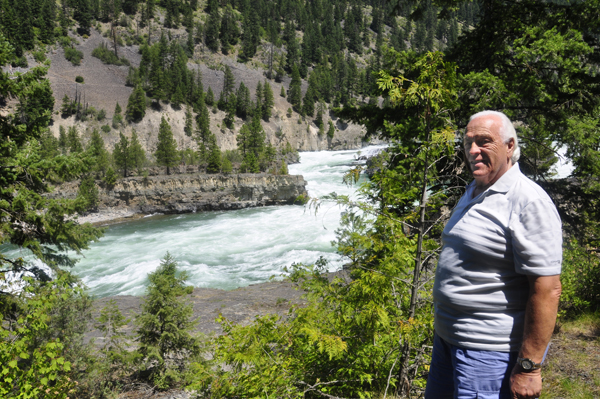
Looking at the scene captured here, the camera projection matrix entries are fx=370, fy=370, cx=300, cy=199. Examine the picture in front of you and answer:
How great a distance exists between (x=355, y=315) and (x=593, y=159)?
5.70 meters

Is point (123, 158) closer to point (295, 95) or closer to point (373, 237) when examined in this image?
point (373, 237)

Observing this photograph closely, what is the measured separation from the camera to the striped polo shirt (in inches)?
57.5

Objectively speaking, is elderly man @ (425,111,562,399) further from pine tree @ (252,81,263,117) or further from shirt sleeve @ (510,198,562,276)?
pine tree @ (252,81,263,117)

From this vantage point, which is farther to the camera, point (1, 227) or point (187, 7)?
point (187, 7)

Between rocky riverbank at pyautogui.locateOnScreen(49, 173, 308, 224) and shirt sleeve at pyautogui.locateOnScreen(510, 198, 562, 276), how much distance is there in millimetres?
41104

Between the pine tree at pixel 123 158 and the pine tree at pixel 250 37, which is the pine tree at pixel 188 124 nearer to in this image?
the pine tree at pixel 123 158

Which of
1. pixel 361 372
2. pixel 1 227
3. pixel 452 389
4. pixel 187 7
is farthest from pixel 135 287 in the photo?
pixel 187 7

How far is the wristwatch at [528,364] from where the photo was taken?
1496 millimetres

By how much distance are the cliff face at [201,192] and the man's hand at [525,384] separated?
4113 centimetres

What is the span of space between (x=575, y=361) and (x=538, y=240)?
4365 mm

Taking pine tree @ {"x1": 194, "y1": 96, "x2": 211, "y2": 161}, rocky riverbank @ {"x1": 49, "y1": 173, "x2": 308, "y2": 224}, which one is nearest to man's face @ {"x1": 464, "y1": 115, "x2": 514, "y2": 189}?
rocky riverbank @ {"x1": 49, "y1": 173, "x2": 308, "y2": 224}

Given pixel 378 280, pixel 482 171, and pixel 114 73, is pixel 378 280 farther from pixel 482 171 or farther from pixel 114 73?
pixel 114 73

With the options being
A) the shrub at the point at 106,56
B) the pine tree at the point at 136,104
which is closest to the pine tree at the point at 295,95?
the pine tree at the point at 136,104

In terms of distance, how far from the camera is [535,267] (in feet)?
4.75
